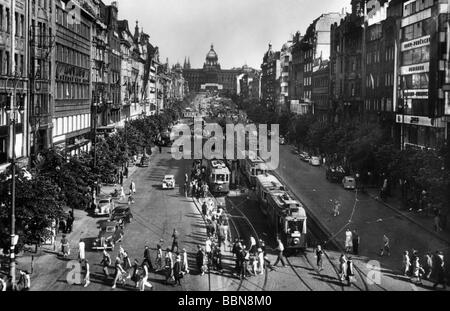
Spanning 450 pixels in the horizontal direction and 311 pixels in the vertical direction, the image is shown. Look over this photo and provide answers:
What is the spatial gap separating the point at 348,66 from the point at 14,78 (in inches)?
2497

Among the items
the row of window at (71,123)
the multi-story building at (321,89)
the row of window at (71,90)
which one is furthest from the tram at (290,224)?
the multi-story building at (321,89)

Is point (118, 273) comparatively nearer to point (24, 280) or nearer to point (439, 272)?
point (24, 280)

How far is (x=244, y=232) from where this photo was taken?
4194 cm

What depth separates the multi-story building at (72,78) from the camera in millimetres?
60188

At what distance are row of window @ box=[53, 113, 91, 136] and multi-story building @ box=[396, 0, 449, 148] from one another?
35.2 meters

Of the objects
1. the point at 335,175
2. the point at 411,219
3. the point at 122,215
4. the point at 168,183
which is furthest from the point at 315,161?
the point at 122,215

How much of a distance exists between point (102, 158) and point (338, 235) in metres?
25.0

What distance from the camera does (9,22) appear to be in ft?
150

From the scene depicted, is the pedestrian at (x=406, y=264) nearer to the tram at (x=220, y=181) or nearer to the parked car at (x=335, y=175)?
the tram at (x=220, y=181)

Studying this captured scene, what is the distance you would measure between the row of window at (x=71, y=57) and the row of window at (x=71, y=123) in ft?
18.9

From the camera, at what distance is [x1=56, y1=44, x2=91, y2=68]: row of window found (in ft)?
199

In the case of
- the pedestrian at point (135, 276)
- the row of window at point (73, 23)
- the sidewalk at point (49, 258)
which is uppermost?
the row of window at point (73, 23)

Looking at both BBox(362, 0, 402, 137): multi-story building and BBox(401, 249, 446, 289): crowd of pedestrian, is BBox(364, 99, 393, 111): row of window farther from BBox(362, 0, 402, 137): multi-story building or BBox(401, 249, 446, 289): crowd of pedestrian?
BBox(401, 249, 446, 289): crowd of pedestrian

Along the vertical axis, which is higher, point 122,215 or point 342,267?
point 122,215
